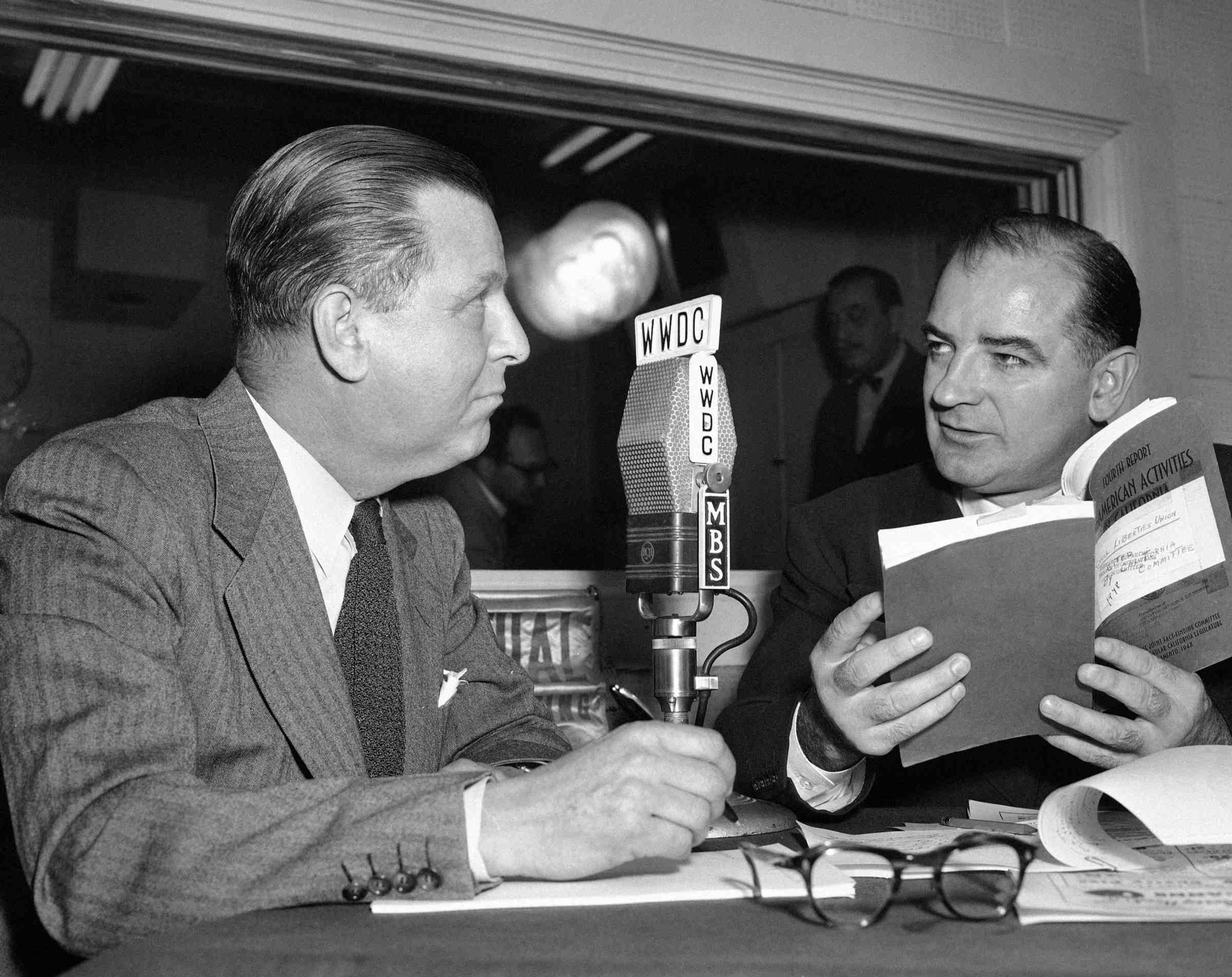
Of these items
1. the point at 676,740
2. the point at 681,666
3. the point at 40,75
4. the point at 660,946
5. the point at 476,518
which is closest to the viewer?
the point at 660,946

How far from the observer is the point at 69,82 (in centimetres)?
239

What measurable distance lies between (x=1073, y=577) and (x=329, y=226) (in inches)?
35.6

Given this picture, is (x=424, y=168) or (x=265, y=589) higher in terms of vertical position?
(x=424, y=168)

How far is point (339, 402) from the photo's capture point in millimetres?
1378

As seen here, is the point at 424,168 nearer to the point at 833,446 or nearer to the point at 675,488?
the point at 675,488

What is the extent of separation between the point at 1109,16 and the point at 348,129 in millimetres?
2316

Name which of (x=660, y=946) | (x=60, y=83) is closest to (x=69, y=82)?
(x=60, y=83)

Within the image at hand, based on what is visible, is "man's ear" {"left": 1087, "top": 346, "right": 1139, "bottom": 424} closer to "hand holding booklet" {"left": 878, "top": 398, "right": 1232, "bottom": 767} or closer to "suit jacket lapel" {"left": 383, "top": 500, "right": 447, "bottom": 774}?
"hand holding booklet" {"left": 878, "top": 398, "right": 1232, "bottom": 767}

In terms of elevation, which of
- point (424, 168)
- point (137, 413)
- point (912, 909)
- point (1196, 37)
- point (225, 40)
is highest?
point (1196, 37)

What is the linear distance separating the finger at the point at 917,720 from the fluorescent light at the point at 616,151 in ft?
5.76

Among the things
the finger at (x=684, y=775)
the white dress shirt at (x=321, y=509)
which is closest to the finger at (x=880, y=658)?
the finger at (x=684, y=775)

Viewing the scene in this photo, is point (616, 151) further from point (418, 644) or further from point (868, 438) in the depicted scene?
point (418, 644)

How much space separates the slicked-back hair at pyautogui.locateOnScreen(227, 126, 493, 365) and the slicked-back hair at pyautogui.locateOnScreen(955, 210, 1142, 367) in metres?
1.01

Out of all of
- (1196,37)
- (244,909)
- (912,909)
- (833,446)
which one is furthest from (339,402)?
(1196,37)
